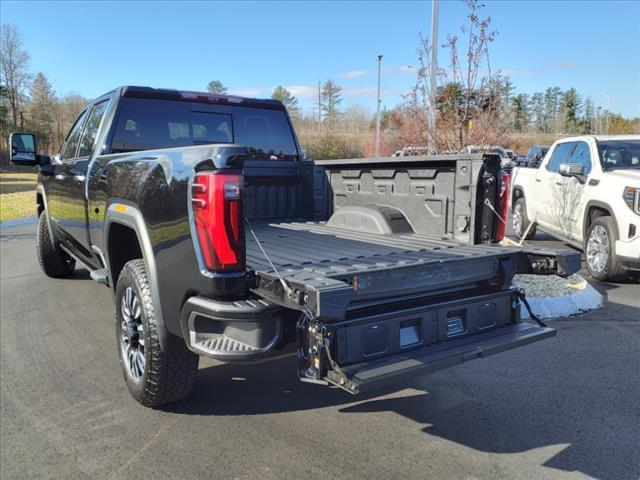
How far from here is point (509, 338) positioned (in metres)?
3.25

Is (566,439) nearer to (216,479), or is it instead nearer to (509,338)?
(509,338)


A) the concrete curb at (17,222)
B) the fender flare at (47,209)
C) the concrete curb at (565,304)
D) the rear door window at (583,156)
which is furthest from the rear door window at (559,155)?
the concrete curb at (17,222)

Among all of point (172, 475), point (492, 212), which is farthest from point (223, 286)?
point (492, 212)

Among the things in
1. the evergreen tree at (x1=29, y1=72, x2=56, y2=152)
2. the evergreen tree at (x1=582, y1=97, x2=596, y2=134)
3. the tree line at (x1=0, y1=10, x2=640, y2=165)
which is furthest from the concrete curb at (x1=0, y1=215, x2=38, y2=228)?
the evergreen tree at (x1=582, y1=97, x2=596, y2=134)

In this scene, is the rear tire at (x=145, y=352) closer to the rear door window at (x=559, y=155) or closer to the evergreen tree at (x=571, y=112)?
the rear door window at (x=559, y=155)

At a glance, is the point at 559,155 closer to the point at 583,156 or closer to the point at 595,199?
the point at 583,156

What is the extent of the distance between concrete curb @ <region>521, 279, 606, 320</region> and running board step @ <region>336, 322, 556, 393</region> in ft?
7.79

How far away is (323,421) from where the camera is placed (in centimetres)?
347

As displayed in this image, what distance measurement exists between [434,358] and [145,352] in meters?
1.69

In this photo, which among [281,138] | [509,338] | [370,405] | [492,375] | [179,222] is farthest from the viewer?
[281,138]

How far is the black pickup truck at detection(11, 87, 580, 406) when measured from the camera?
2721 millimetres

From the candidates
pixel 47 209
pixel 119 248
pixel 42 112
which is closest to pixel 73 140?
pixel 47 209

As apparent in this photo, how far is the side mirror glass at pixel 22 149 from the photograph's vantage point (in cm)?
557

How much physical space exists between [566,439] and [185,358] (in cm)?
231
